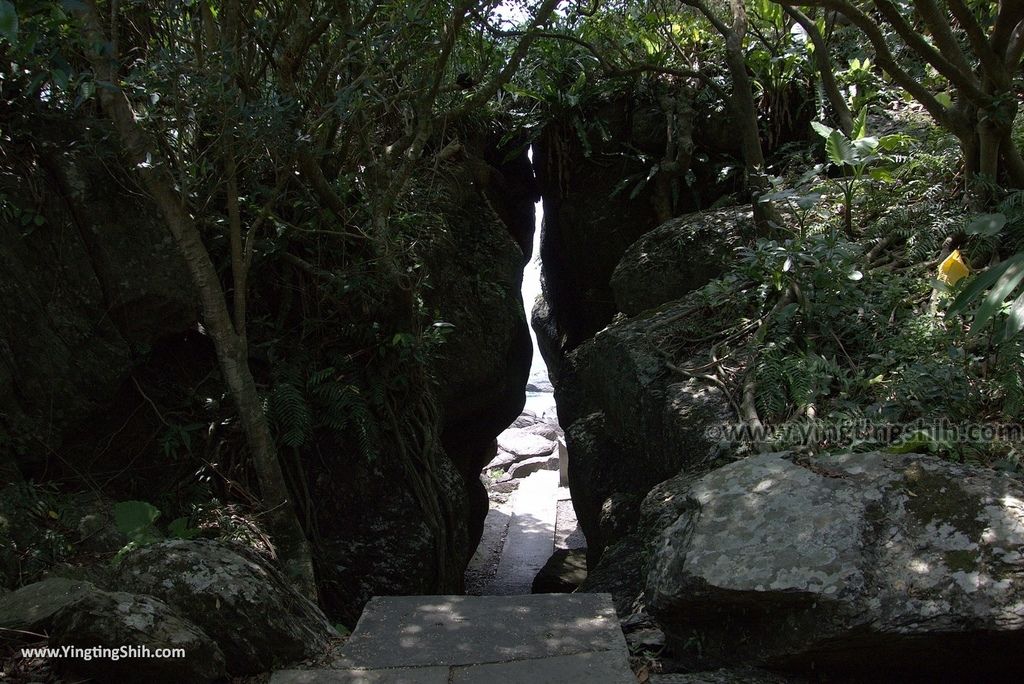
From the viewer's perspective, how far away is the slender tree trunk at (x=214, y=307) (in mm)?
4273

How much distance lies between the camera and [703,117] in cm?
912

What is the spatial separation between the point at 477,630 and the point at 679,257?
468 cm

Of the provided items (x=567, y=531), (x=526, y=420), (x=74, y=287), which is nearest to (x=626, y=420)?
(x=74, y=287)

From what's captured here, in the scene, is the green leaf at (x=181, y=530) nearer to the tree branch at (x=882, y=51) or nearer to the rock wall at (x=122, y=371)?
the rock wall at (x=122, y=371)

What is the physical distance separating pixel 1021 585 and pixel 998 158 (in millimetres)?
4192

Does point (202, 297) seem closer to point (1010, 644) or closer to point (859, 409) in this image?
point (859, 409)

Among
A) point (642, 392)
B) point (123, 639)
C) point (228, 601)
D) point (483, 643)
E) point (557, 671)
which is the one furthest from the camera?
point (642, 392)

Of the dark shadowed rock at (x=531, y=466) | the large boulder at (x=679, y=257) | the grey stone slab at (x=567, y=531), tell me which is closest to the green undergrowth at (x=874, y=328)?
the large boulder at (x=679, y=257)

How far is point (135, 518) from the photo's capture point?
15.0ft

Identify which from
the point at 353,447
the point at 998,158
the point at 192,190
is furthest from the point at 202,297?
the point at 998,158

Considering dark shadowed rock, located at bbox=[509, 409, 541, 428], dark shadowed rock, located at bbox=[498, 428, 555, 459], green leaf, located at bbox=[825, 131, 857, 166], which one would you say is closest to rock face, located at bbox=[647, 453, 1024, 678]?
green leaf, located at bbox=[825, 131, 857, 166]

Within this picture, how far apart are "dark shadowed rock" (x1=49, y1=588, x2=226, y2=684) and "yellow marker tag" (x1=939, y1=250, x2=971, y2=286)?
483cm

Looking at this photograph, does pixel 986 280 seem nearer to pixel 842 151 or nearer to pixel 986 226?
pixel 986 226

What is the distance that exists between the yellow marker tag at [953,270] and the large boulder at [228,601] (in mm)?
4422
